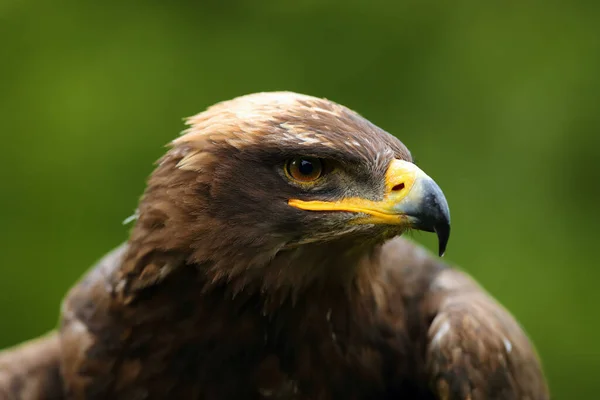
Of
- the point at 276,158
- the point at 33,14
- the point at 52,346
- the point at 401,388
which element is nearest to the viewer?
the point at 276,158

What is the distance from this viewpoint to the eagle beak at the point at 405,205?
2.92 metres

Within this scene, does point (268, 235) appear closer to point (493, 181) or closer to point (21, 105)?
point (493, 181)

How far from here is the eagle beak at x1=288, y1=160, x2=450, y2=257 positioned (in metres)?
2.92

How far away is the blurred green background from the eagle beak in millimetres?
3344

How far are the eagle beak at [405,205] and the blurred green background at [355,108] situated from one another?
334cm

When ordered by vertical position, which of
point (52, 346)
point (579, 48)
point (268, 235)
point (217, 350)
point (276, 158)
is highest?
point (579, 48)

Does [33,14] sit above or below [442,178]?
above

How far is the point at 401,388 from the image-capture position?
11.6 feet

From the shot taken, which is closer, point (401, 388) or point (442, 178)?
point (401, 388)

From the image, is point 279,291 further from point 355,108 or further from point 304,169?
point 355,108

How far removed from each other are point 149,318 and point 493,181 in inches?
142

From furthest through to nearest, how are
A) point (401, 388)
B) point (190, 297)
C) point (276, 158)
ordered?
point (401, 388), point (190, 297), point (276, 158)

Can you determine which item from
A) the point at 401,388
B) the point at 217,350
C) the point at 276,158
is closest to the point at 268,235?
the point at 276,158

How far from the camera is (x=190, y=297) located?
3262mm
